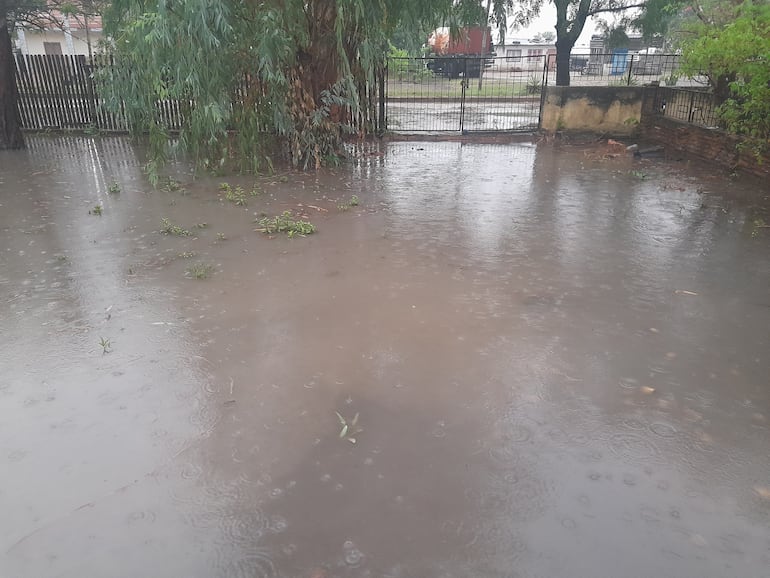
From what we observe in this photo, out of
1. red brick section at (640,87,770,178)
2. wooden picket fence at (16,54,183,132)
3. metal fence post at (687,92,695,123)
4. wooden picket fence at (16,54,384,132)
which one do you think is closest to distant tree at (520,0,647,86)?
red brick section at (640,87,770,178)

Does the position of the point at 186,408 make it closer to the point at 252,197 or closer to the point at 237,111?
the point at 252,197

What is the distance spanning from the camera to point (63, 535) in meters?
2.37

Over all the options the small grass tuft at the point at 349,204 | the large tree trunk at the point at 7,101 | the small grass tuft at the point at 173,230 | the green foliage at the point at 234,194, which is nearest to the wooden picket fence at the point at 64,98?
the large tree trunk at the point at 7,101

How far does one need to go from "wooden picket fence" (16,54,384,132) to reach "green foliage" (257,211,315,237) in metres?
6.69

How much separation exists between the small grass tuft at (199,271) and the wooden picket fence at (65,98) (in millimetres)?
8143

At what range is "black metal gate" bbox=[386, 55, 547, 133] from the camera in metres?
13.2

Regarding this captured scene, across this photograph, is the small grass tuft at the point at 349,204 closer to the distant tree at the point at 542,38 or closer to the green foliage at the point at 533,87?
the green foliage at the point at 533,87

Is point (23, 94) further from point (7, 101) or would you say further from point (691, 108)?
point (691, 108)

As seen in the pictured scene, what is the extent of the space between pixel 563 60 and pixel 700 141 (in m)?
10.4

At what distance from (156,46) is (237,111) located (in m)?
1.75

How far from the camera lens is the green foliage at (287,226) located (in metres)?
6.13

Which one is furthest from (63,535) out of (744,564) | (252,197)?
(252,197)

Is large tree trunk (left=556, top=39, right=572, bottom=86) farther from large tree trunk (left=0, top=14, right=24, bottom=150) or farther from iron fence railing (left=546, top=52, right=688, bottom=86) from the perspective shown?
large tree trunk (left=0, top=14, right=24, bottom=150)

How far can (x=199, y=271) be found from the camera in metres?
5.02
